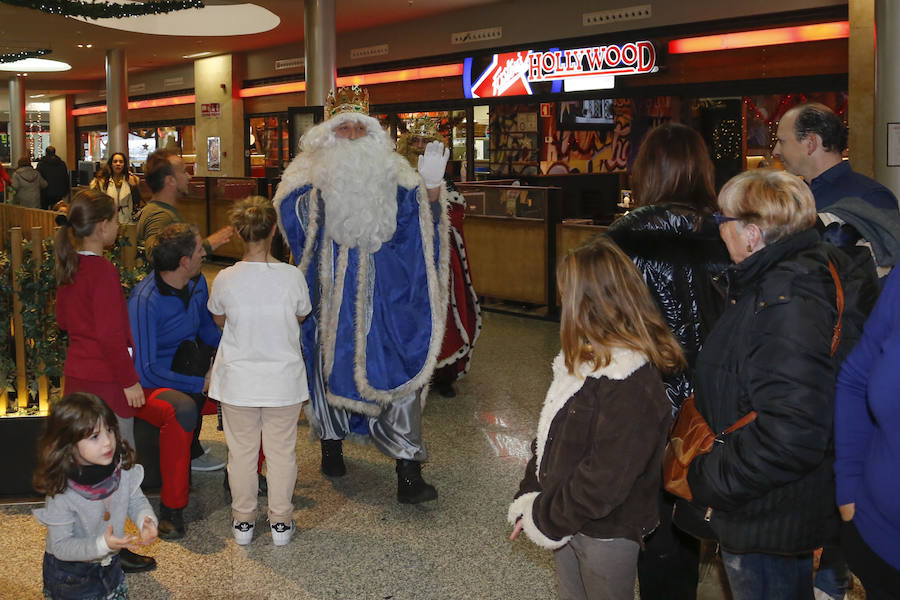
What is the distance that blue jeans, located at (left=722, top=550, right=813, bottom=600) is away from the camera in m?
2.09

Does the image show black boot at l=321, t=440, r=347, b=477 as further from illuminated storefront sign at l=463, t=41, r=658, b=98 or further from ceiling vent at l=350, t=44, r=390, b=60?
ceiling vent at l=350, t=44, r=390, b=60

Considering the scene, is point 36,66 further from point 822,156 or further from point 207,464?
point 822,156

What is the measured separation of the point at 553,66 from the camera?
11414 millimetres

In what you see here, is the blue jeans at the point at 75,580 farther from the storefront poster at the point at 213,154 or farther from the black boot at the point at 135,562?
the storefront poster at the point at 213,154

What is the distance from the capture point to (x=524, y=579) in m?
3.21

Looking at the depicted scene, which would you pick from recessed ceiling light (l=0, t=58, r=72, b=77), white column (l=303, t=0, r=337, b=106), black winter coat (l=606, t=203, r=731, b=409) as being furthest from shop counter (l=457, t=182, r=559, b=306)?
recessed ceiling light (l=0, t=58, r=72, b=77)

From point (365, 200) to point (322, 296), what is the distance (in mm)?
487

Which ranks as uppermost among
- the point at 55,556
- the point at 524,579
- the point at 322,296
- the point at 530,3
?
the point at 530,3

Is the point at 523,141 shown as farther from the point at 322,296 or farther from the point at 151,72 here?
the point at 151,72

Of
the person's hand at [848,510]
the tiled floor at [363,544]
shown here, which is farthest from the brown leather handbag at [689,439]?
the tiled floor at [363,544]

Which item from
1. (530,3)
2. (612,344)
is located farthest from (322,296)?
(530,3)

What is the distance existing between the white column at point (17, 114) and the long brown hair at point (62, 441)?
24.7 m

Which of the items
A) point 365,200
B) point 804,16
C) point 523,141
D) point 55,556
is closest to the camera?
point 55,556

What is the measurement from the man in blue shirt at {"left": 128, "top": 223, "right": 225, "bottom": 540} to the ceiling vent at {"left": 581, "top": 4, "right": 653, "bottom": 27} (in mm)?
7753
